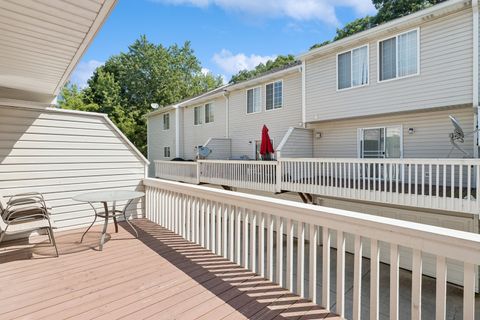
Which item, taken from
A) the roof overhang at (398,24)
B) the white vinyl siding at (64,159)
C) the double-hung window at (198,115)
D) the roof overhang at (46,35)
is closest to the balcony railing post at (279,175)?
the roof overhang at (398,24)

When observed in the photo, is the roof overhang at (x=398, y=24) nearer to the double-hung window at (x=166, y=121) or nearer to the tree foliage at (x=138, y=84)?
the double-hung window at (x=166, y=121)

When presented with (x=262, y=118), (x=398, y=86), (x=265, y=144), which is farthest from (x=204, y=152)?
(x=398, y=86)

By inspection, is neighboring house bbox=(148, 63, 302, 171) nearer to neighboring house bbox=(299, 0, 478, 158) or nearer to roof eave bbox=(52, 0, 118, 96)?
neighboring house bbox=(299, 0, 478, 158)

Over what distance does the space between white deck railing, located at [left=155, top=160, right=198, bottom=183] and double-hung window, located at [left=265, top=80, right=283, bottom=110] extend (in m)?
4.55

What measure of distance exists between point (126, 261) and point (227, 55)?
1825 inches

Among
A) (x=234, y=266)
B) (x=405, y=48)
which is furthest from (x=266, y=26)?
(x=234, y=266)

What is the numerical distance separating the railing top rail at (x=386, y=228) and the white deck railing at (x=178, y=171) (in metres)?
10.0

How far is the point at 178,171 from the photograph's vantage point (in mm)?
13953

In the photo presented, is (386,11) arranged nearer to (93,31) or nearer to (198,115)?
(198,115)

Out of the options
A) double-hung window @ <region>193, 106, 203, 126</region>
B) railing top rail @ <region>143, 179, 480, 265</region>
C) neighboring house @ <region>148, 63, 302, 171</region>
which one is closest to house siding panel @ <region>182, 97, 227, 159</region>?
neighboring house @ <region>148, 63, 302, 171</region>

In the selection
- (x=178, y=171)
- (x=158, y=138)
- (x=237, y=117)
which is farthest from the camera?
(x=158, y=138)

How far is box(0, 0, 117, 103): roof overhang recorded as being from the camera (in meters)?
2.31

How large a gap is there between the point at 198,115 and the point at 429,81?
41.0ft

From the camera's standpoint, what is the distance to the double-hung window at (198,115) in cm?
1662
